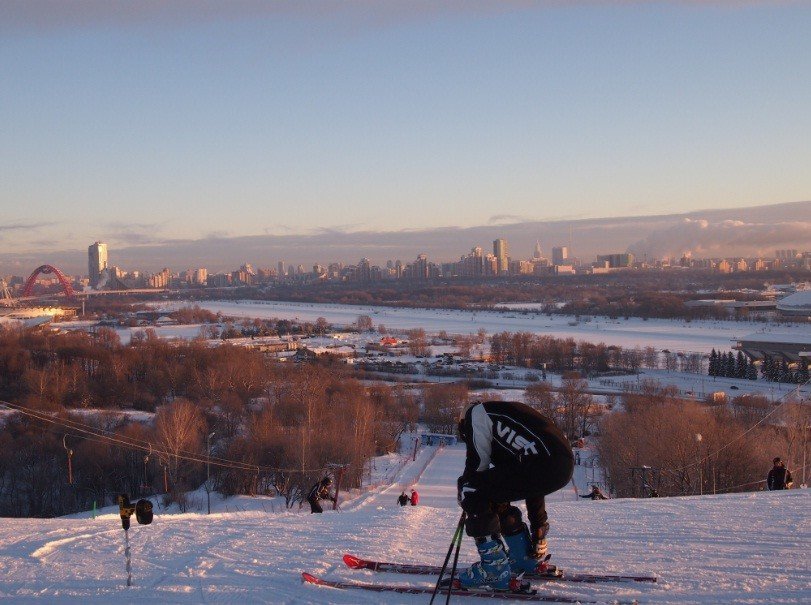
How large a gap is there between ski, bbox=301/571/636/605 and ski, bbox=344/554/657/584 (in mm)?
129

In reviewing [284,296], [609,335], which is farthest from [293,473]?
[284,296]

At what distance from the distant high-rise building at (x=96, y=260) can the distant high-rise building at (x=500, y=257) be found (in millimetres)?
40478

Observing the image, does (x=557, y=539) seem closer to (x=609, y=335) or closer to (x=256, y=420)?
(x=256, y=420)

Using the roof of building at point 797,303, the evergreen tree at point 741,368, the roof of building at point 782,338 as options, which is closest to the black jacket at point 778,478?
the evergreen tree at point 741,368

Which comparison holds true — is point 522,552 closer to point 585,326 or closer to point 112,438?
point 112,438

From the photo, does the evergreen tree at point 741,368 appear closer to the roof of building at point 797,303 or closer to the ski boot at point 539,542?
the roof of building at point 797,303

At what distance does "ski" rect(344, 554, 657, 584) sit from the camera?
7.42ft

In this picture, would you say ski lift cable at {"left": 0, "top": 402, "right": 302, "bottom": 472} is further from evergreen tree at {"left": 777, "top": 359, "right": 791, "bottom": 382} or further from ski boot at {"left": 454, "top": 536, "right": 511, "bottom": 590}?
evergreen tree at {"left": 777, "top": 359, "right": 791, "bottom": 382}

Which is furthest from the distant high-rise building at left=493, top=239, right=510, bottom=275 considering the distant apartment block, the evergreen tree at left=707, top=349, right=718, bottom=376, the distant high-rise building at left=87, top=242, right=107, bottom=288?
the evergreen tree at left=707, top=349, right=718, bottom=376

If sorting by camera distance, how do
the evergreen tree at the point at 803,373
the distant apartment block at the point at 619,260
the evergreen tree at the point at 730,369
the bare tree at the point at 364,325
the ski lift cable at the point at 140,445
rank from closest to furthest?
the ski lift cable at the point at 140,445 → the evergreen tree at the point at 803,373 → the evergreen tree at the point at 730,369 → the bare tree at the point at 364,325 → the distant apartment block at the point at 619,260

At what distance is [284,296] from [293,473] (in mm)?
59100

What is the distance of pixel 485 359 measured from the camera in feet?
83.1

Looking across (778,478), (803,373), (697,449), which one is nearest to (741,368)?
(803,373)

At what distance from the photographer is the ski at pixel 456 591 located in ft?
6.87
